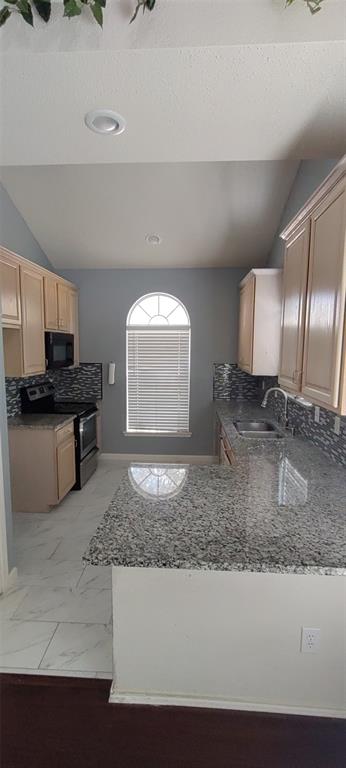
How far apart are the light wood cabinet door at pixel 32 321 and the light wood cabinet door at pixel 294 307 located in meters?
2.15

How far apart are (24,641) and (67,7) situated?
2842 mm

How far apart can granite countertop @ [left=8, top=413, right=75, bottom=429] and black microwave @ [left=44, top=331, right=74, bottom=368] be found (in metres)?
0.52

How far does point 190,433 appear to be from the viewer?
4.15 metres

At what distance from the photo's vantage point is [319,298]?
1.38 m

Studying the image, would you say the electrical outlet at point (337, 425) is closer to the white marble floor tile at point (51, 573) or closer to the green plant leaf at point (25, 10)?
the white marble floor tile at point (51, 573)

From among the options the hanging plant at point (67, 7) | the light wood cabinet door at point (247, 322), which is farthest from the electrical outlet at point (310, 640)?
the hanging plant at point (67, 7)

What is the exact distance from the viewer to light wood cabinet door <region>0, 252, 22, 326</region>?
7.98 feet

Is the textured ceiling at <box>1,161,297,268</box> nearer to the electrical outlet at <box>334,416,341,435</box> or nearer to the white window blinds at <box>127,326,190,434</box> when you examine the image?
the white window blinds at <box>127,326,190,434</box>

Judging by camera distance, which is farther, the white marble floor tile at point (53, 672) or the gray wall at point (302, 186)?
the gray wall at point (302, 186)

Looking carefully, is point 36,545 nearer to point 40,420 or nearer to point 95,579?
point 95,579

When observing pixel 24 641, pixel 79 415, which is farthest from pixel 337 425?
pixel 79 415

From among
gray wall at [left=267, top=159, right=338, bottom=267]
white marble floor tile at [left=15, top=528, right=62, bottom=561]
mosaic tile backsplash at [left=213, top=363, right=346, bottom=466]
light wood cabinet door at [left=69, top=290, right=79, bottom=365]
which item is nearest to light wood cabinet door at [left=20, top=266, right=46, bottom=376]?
light wood cabinet door at [left=69, top=290, right=79, bottom=365]

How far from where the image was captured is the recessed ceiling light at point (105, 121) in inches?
55.6

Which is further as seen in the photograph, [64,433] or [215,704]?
[64,433]
